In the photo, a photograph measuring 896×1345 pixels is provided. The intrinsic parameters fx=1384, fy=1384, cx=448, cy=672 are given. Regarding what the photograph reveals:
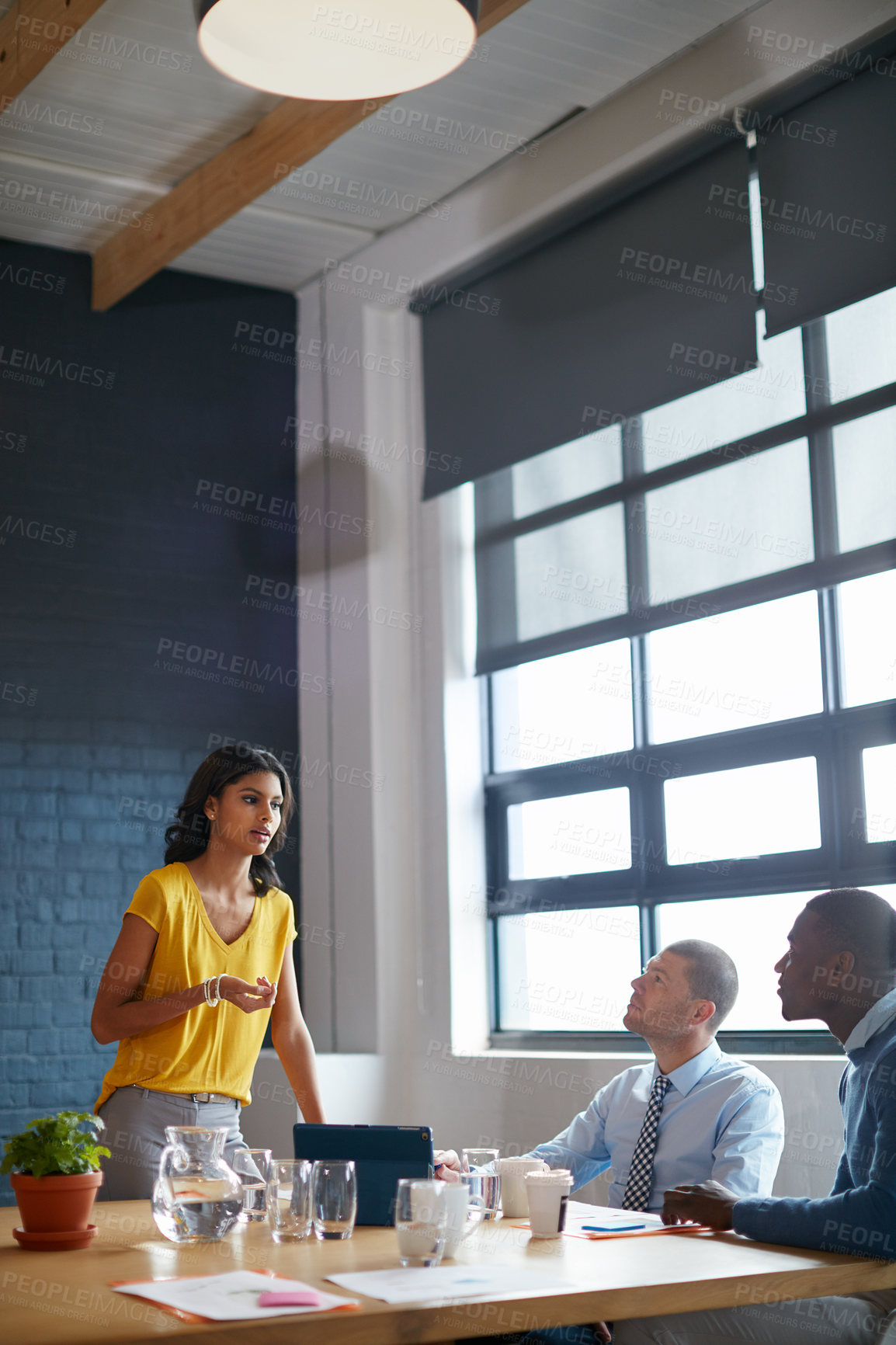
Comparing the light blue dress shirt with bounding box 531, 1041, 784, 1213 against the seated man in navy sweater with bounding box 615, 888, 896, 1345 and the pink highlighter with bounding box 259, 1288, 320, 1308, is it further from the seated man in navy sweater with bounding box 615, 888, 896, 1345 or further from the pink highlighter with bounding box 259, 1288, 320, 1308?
the pink highlighter with bounding box 259, 1288, 320, 1308

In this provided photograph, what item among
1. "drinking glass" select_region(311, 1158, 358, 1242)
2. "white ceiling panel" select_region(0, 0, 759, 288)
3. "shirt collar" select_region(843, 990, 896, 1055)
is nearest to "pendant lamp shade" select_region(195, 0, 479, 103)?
"white ceiling panel" select_region(0, 0, 759, 288)

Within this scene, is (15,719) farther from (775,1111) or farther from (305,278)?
(775,1111)

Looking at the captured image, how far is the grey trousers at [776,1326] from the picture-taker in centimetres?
212

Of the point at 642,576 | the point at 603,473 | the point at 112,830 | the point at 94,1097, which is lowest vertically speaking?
the point at 94,1097

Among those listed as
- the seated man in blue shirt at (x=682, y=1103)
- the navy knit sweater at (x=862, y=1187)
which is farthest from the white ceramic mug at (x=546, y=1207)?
the seated man in blue shirt at (x=682, y=1103)

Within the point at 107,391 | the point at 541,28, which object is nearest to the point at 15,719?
the point at 107,391

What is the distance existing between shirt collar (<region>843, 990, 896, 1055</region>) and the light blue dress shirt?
51 centimetres

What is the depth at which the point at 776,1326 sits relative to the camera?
7.03 ft

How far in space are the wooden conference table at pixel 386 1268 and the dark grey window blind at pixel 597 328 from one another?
2616 millimetres

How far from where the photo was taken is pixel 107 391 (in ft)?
16.8

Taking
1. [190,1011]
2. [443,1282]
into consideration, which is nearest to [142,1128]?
[190,1011]

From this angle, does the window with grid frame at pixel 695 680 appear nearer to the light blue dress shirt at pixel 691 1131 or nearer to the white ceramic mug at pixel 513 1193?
the light blue dress shirt at pixel 691 1131

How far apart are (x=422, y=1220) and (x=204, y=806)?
162 cm

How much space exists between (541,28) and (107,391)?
2.05 m
